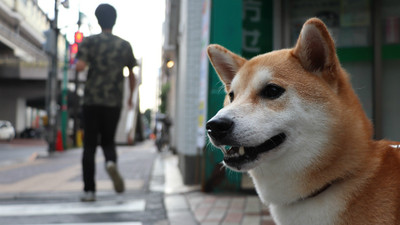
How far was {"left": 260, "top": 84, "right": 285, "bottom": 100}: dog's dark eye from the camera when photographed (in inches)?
65.7

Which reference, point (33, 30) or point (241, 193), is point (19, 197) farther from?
point (33, 30)

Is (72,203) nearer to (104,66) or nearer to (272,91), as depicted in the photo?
(104,66)

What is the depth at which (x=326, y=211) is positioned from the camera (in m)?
1.48

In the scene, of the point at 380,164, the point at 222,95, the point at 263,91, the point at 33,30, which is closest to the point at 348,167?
the point at 380,164

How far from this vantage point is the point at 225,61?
2.12 metres

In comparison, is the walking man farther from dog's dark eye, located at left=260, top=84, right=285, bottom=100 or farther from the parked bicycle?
the parked bicycle

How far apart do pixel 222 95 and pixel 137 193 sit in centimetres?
163

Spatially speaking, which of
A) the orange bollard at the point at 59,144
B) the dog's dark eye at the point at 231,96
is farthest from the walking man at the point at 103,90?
the orange bollard at the point at 59,144

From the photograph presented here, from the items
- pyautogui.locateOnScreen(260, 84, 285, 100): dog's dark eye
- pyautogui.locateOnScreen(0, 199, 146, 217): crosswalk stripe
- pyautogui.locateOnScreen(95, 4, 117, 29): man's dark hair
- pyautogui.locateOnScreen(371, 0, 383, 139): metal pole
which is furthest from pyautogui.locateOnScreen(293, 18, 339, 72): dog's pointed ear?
pyautogui.locateOnScreen(371, 0, 383, 139): metal pole

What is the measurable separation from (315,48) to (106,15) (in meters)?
3.39

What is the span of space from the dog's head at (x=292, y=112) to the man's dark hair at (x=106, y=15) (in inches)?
127

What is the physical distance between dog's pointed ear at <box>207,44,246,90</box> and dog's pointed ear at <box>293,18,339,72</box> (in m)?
0.42

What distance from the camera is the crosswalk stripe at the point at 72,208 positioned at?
150 inches

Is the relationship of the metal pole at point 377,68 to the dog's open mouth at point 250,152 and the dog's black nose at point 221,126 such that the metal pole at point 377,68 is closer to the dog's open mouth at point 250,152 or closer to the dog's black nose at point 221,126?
the dog's open mouth at point 250,152
